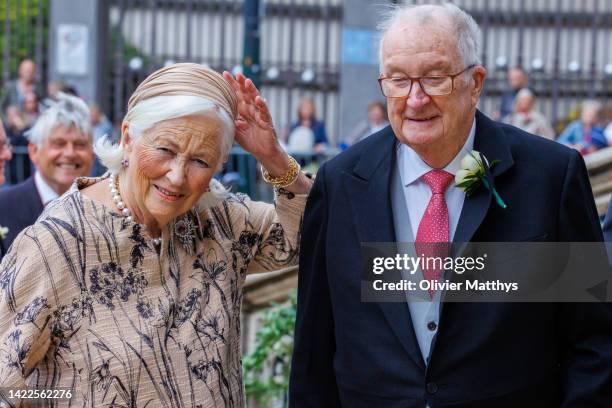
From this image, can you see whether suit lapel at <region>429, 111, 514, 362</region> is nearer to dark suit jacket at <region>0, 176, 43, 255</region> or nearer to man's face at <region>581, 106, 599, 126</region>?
dark suit jacket at <region>0, 176, 43, 255</region>

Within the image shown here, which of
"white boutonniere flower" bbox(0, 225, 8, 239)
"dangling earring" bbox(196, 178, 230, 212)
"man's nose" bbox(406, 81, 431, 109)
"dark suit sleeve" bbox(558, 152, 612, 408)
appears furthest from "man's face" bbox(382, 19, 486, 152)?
"white boutonniere flower" bbox(0, 225, 8, 239)

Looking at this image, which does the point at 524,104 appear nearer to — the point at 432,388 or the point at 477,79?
the point at 477,79

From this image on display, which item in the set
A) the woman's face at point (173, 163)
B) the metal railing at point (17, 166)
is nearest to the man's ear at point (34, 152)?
the woman's face at point (173, 163)

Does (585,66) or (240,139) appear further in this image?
(585,66)

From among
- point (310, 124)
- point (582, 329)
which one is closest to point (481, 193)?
point (582, 329)

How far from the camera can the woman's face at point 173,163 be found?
11.9 feet

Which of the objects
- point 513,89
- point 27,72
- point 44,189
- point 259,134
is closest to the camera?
point 259,134

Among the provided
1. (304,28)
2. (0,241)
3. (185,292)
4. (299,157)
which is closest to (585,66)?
(304,28)

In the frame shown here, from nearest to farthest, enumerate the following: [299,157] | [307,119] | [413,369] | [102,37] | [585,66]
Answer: [413,369], [299,157], [307,119], [102,37], [585,66]

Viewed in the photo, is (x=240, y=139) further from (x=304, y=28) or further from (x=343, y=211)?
(x=304, y=28)

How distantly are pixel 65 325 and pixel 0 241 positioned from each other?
185cm

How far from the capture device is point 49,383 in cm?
358

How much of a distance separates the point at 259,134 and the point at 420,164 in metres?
0.59

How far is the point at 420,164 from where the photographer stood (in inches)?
148
